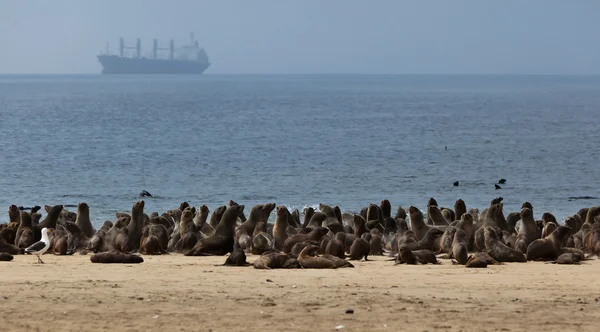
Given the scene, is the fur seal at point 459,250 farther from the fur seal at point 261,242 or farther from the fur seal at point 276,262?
the fur seal at point 261,242

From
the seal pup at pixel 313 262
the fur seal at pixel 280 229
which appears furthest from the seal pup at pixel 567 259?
the fur seal at pixel 280 229

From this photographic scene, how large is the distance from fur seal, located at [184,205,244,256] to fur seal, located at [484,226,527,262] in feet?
12.4

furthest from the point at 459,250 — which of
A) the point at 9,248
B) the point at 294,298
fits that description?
the point at 9,248

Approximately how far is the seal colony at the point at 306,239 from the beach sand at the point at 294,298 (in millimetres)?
696

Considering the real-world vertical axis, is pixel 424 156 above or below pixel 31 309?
below

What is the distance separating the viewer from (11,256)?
1612 centimetres

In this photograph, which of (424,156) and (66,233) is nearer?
(66,233)

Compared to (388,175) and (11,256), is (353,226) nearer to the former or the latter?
(11,256)

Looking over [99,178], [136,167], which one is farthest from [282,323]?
[136,167]

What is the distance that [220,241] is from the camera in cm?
1752

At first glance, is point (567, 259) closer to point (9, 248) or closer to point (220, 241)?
point (220, 241)

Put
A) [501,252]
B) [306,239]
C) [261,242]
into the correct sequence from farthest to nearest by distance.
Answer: [261,242] < [306,239] < [501,252]

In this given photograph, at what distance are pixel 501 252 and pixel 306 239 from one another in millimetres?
2692

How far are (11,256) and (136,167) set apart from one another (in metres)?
29.0
